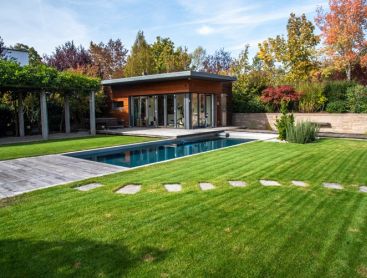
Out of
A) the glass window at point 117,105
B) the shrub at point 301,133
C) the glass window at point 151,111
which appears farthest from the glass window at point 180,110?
the shrub at point 301,133

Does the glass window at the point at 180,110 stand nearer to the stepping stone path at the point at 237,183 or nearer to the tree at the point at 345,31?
the stepping stone path at the point at 237,183

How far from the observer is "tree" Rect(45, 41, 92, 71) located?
27.2 metres

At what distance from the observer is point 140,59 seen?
28.0 m

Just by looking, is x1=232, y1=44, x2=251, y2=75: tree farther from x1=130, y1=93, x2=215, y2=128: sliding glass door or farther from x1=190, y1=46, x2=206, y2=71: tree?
x1=190, y1=46, x2=206, y2=71: tree

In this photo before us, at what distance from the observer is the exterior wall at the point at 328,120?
15961 millimetres

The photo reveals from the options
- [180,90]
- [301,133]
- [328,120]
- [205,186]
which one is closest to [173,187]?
[205,186]

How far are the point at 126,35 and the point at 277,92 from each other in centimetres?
1950

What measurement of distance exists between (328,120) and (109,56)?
23.9 meters

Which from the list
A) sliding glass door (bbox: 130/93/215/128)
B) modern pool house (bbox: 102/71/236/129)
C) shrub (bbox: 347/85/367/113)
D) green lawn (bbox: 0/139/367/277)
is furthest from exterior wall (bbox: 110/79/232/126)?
green lawn (bbox: 0/139/367/277)

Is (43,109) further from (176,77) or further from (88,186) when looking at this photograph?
(88,186)

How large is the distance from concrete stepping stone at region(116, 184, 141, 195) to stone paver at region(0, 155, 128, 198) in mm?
1207

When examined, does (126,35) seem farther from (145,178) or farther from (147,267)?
(147,267)

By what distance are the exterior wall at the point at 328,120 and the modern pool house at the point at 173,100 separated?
1.74m

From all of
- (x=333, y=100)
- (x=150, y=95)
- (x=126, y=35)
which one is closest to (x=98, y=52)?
(x=126, y=35)
